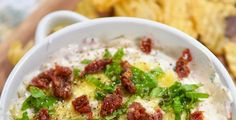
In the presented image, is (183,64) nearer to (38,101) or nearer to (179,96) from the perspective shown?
(179,96)

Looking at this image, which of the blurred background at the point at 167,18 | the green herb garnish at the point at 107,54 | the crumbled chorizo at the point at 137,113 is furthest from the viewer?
the blurred background at the point at 167,18

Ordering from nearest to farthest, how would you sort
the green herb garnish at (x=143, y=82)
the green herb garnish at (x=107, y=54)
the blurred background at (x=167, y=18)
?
the green herb garnish at (x=143, y=82) < the green herb garnish at (x=107, y=54) < the blurred background at (x=167, y=18)

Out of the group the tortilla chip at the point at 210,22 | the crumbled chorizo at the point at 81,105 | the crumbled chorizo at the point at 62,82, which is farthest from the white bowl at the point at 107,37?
the tortilla chip at the point at 210,22

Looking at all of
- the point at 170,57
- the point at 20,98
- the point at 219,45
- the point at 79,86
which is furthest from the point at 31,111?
the point at 219,45

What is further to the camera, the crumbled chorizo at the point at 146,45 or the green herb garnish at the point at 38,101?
the crumbled chorizo at the point at 146,45

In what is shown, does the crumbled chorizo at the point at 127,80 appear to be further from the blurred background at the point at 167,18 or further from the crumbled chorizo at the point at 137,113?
the blurred background at the point at 167,18
